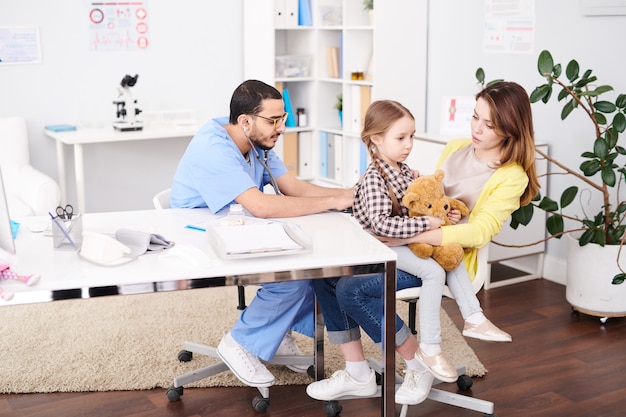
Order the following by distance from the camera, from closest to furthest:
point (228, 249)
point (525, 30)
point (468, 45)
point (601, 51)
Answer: point (228, 249) < point (601, 51) < point (525, 30) < point (468, 45)

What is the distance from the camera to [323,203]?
9.29 feet

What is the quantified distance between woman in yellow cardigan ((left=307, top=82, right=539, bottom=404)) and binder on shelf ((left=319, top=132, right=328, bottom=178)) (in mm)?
2601

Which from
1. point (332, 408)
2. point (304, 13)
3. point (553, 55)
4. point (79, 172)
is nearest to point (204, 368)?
point (332, 408)

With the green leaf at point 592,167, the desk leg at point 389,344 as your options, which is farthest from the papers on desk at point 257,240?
the green leaf at point 592,167

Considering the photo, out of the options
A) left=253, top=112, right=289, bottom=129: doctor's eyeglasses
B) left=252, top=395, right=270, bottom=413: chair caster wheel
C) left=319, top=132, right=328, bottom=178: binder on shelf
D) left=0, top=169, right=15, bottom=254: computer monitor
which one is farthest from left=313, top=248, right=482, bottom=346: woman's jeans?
left=319, top=132, right=328, bottom=178: binder on shelf

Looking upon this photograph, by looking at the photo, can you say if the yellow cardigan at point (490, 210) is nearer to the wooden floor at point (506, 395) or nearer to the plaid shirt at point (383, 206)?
the plaid shirt at point (383, 206)

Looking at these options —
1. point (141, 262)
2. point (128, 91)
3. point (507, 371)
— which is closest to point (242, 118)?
point (141, 262)

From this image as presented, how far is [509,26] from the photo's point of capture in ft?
14.5

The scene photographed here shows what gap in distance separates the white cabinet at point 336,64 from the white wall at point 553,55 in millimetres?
107

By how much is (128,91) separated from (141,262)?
2.81m

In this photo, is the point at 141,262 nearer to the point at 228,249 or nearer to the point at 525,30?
the point at 228,249

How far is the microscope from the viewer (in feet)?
15.8

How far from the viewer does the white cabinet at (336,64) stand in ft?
15.9

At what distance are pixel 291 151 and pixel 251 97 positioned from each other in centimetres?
259
